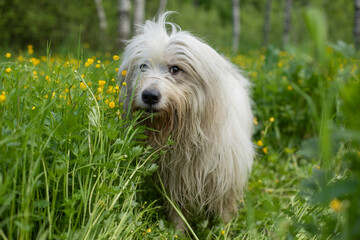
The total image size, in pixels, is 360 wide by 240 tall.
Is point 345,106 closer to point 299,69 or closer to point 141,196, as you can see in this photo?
point 141,196

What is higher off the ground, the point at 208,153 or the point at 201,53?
the point at 201,53

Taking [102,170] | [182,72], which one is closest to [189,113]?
[182,72]

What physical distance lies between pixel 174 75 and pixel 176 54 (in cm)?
15

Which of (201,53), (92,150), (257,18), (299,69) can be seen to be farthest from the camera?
(257,18)

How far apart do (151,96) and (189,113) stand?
367mm

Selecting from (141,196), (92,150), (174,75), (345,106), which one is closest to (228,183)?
(141,196)

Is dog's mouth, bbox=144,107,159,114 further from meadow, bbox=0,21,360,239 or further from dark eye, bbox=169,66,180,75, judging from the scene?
dark eye, bbox=169,66,180,75

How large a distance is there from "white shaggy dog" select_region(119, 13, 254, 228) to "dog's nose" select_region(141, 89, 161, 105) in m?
0.06

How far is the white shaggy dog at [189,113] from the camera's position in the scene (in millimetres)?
2463

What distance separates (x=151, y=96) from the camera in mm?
2271

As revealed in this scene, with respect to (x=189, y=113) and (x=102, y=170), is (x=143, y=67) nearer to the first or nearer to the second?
(x=189, y=113)

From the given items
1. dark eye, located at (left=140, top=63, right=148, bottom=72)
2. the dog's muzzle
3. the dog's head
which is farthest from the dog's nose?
dark eye, located at (left=140, top=63, right=148, bottom=72)

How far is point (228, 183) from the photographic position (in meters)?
2.71

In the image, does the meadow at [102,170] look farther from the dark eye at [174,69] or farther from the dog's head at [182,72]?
the dark eye at [174,69]
